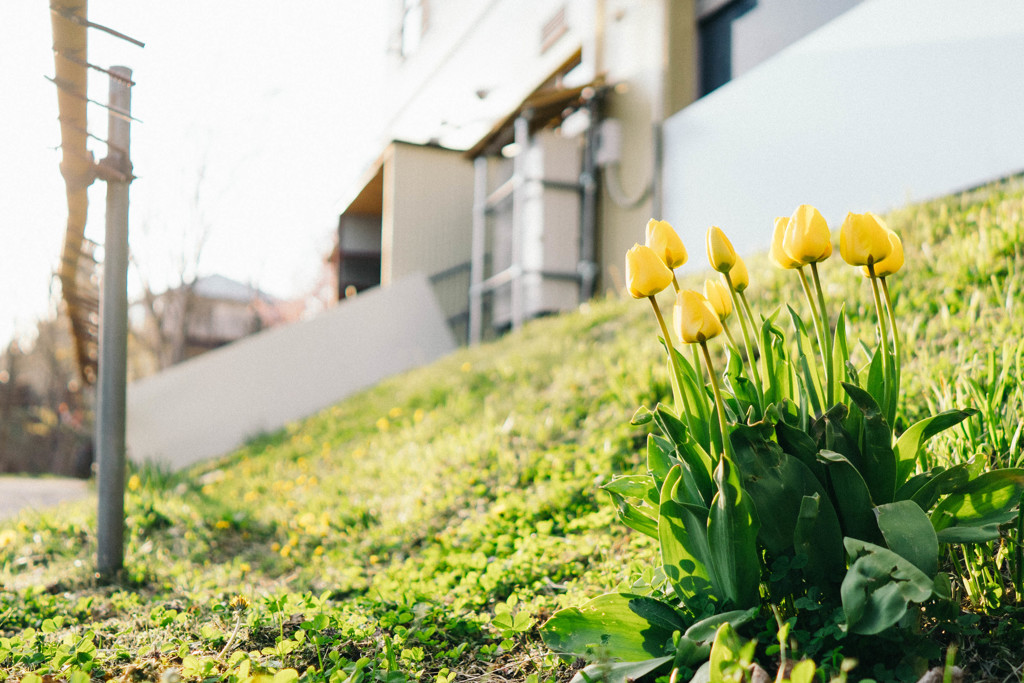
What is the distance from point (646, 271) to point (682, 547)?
0.59 m

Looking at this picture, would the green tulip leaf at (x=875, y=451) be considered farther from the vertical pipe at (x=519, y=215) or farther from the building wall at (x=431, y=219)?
the building wall at (x=431, y=219)

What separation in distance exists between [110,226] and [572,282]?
484 cm

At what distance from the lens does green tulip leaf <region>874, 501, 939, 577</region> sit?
49.4 inches

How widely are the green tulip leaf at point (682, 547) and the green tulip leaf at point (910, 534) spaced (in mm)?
334

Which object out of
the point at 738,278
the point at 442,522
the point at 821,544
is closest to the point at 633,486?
the point at 821,544

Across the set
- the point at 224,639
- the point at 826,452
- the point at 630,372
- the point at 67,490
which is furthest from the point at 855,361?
the point at 67,490

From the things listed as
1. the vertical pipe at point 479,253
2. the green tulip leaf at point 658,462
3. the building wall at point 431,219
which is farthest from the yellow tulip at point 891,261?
the building wall at point 431,219

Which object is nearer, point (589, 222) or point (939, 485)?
point (939, 485)

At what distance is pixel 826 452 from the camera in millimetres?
1346

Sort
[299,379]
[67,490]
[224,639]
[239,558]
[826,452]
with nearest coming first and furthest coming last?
[826,452]
[224,639]
[239,558]
[67,490]
[299,379]

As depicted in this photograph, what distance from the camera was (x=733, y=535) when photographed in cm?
134

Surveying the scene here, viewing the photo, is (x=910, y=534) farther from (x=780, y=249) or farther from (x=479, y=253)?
(x=479, y=253)

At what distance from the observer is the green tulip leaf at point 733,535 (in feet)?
4.38

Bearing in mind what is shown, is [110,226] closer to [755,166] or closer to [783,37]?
[755,166]
